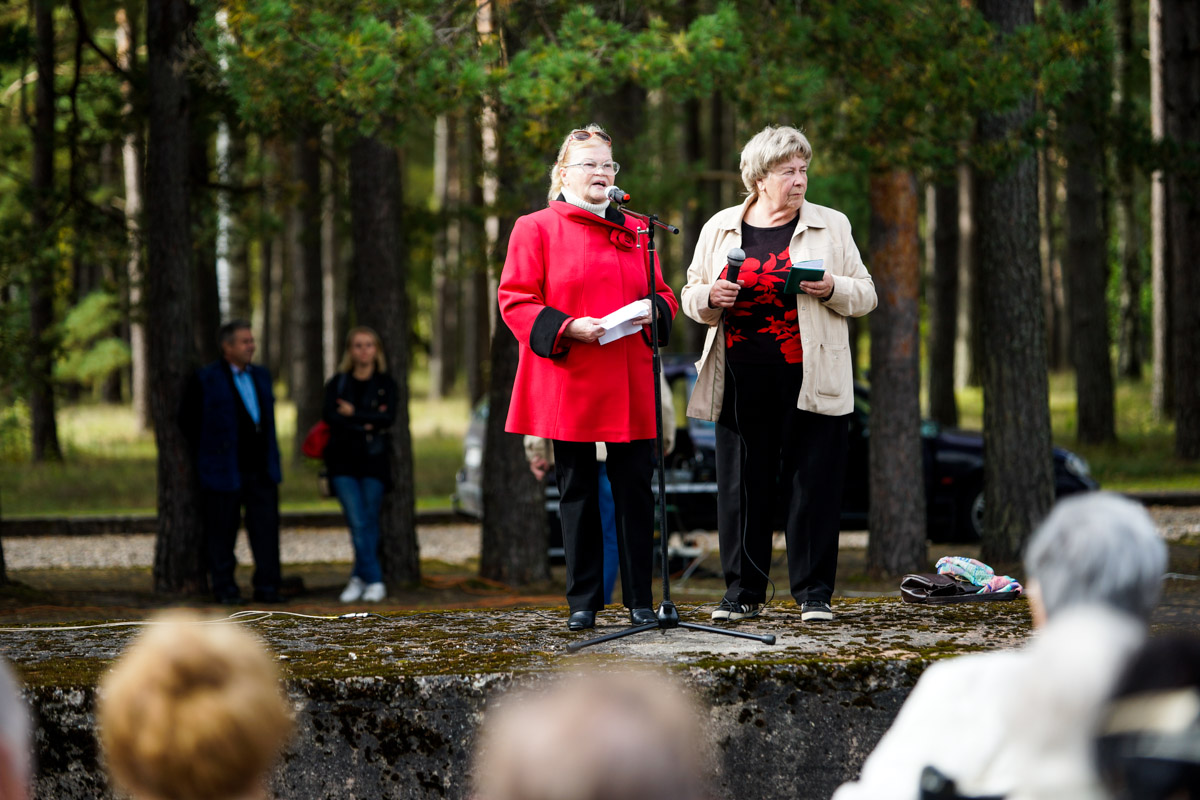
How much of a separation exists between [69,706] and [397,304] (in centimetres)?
677

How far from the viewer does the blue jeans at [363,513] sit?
9.77 metres

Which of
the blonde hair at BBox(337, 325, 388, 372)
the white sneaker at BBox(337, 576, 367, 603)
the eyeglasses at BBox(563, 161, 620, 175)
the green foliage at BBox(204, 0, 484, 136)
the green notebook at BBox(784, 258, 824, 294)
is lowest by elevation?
the white sneaker at BBox(337, 576, 367, 603)

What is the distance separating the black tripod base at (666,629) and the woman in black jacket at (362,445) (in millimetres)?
4789

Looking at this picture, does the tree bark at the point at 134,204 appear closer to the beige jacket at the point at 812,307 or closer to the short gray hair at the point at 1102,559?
the beige jacket at the point at 812,307

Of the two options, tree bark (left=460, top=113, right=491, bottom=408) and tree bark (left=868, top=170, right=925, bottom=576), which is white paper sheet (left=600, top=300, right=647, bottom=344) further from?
tree bark (left=868, top=170, right=925, bottom=576)

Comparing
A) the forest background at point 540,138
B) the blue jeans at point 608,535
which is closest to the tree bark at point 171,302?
the forest background at point 540,138

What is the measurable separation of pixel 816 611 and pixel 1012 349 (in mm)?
5467

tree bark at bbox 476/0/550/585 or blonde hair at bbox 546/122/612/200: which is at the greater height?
blonde hair at bbox 546/122/612/200

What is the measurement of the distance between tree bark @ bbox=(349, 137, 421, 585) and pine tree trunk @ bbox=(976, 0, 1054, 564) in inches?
178

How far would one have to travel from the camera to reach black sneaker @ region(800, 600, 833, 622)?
549 centimetres

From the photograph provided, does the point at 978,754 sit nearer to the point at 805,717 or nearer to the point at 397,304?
the point at 805,717

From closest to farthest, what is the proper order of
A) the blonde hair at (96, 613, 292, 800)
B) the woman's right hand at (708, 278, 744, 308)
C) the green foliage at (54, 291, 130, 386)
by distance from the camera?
1. the blonde hair at (96, 613, 292, 800)
2. the woman's right hand at (708, 278, 744, 308)
3. the green foliage at (54, 291, 130, 386)

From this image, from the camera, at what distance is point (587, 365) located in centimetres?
538

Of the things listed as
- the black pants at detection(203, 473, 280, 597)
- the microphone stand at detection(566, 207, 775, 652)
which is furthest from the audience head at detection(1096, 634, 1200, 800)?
the black pants at detection(203, 473, 280, 597)
